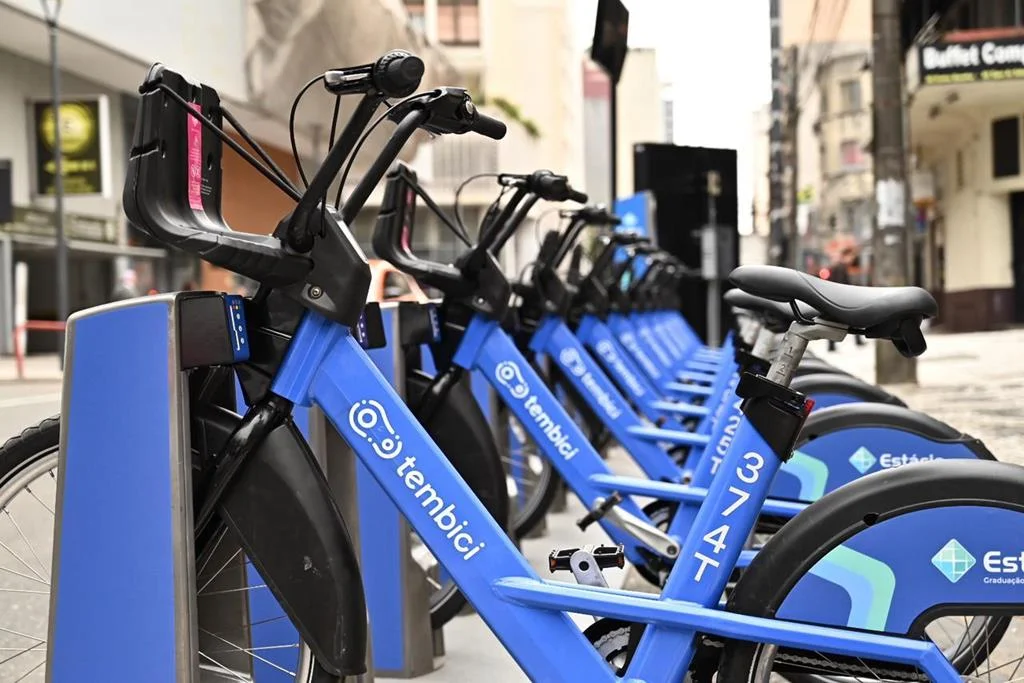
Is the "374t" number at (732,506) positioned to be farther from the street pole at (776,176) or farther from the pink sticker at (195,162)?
the street pole at (776,176)

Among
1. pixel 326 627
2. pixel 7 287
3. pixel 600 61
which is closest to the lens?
pixel 326 627

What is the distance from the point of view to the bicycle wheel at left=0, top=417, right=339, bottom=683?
214 centimetres

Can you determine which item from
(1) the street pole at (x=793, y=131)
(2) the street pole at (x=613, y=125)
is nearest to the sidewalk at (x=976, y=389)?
(2) the street pole at (x=613, y=125)

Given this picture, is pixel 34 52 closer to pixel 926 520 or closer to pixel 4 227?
pixel 4 227

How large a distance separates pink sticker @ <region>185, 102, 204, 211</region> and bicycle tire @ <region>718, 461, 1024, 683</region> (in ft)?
3.91

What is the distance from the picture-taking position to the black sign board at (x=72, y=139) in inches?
144

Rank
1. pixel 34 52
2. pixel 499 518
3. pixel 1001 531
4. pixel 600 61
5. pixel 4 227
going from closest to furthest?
1. pixel 1001 531
2. pixel 499 518
3. pixel 34 52
4. pixel 4 227
5. pixel 600 61

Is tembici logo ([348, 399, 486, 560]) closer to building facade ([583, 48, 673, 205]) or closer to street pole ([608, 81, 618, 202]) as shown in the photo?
building facade ([583, 48, 673, 205])

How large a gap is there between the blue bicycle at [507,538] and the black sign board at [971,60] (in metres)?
15.8

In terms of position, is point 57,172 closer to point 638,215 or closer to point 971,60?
point 638,215

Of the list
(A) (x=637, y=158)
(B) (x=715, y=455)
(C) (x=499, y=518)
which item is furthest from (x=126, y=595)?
(A) (x=637, y=158)

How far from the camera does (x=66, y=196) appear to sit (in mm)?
3926

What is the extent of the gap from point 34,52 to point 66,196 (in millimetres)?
770

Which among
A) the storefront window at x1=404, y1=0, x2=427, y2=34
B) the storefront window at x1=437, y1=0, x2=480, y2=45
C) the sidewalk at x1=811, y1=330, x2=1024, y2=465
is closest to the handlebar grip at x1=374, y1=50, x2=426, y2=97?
the sidewalk at x1=811, y1=330, x2=1024, y2=465
